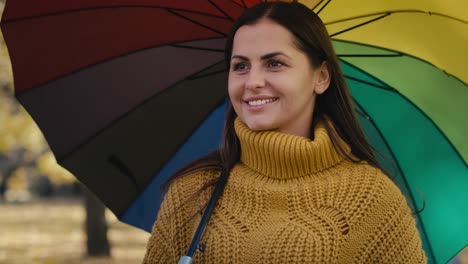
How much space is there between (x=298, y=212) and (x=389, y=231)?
304mm

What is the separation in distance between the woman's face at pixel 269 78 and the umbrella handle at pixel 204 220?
0.23 m

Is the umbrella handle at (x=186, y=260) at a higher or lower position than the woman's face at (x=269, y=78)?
lower

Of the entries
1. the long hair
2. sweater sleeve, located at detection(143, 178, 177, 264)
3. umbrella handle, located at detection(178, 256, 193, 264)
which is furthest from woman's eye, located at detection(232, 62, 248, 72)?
umbrella handle, located at detection(178, 256, 193, 264)

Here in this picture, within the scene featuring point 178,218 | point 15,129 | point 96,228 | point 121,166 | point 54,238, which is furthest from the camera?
point 54,238

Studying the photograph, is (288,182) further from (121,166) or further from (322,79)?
(121,166)

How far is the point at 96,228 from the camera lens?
34.5ft

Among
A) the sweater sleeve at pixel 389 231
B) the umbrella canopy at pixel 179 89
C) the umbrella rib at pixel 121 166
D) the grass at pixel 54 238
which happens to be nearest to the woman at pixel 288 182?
the sweater sleeve at pixel 389 231

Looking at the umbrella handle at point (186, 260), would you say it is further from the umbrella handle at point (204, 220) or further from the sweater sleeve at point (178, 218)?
the sweater sleeve at point (178, 218)

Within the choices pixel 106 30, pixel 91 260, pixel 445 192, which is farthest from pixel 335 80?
pixel 91 260

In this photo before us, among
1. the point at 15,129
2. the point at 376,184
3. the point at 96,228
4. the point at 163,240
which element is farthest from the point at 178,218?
the point at 96,228

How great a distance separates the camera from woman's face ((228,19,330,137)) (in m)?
2.63

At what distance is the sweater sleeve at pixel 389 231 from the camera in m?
2.58

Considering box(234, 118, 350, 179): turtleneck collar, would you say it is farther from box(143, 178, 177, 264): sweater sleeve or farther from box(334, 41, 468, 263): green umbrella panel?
box(334, 41, 468, 263): green umbrella panel

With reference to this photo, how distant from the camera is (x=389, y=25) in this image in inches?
120
